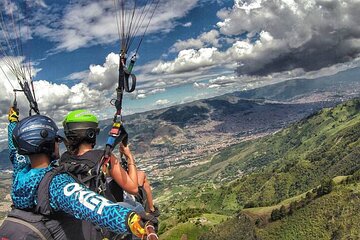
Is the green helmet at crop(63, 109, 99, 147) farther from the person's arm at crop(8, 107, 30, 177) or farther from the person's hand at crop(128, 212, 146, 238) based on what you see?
the person's hand at crop(128, 212, 146, 238)

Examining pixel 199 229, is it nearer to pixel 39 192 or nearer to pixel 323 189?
pixel 323 189

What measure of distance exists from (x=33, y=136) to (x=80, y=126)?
74.5 inches

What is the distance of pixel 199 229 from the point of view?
18238cm

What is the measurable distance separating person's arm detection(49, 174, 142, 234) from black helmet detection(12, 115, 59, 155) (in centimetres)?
85

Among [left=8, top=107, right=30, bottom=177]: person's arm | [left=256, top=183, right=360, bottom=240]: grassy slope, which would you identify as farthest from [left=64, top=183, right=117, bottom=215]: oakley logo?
[left=256, top=183, right=360, bottom=240]: grassy slope

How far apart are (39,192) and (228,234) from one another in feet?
591

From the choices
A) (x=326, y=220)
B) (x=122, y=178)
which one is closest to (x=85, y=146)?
(x=122, y=178)

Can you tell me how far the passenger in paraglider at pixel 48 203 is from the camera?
17.3ft

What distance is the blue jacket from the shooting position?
206 inches

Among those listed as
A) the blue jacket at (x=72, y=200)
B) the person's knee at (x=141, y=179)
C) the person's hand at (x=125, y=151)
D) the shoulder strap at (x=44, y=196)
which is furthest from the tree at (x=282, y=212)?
the shoulder strap at (x=44, y=196)

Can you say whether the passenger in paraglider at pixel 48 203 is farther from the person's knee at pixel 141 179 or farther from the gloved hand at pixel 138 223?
the person's knee at pixel 141 179

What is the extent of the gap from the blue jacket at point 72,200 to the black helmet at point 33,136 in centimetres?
36

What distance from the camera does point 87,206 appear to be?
5.39m

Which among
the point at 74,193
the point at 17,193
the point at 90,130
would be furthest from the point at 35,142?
the point at 90,130
